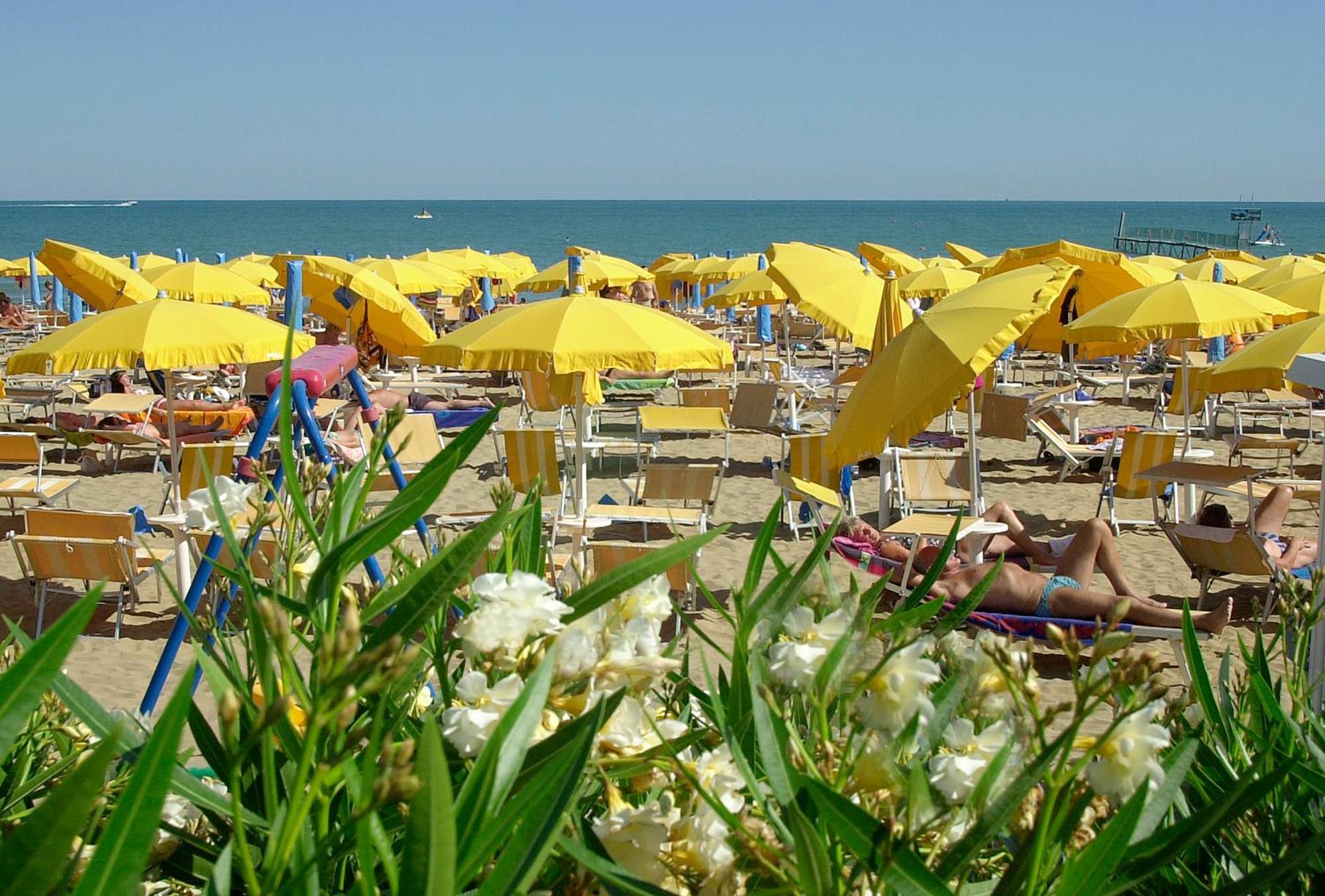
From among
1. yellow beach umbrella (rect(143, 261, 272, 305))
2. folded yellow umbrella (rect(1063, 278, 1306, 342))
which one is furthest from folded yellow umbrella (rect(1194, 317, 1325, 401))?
yellow beach umbrella (rect(143, 261, 272, 305))

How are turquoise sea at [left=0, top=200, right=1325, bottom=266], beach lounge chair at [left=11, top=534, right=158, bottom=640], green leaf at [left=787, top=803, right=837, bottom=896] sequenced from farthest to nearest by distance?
turquoise sea at [left=0, top=200, right=1325, bottom=266]
beach lounge chair at [left=11, top=534, right=158, bottom=640]
green leaf at [left=787, top=803, right=837, bottom=896]

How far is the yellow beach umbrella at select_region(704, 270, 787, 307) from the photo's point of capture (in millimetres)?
13930

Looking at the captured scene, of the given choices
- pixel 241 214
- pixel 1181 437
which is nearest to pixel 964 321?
pixel 1181 437

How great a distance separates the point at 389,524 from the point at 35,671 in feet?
1.15

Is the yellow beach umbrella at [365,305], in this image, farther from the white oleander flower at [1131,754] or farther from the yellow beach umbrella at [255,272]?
the white oleander flower at [1131,754]

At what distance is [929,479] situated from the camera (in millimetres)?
8555

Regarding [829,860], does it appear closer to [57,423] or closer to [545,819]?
[545,819]

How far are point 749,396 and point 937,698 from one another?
10.1 meters

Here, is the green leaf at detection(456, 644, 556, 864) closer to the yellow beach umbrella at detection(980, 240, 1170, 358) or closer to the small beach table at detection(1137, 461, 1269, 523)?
the small beach table at detection(1137, 461, 1269, 523)

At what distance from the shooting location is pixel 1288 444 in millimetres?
9492

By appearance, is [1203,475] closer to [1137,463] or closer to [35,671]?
[1137,463]

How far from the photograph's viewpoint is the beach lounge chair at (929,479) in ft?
27.8

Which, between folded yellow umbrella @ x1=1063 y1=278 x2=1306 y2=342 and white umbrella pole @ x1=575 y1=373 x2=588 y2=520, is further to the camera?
folded yellow umbrella @ x1=1063 y1=278 x2=1306 y2=342

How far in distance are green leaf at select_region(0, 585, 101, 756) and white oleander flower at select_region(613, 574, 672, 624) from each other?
1.53 feet
